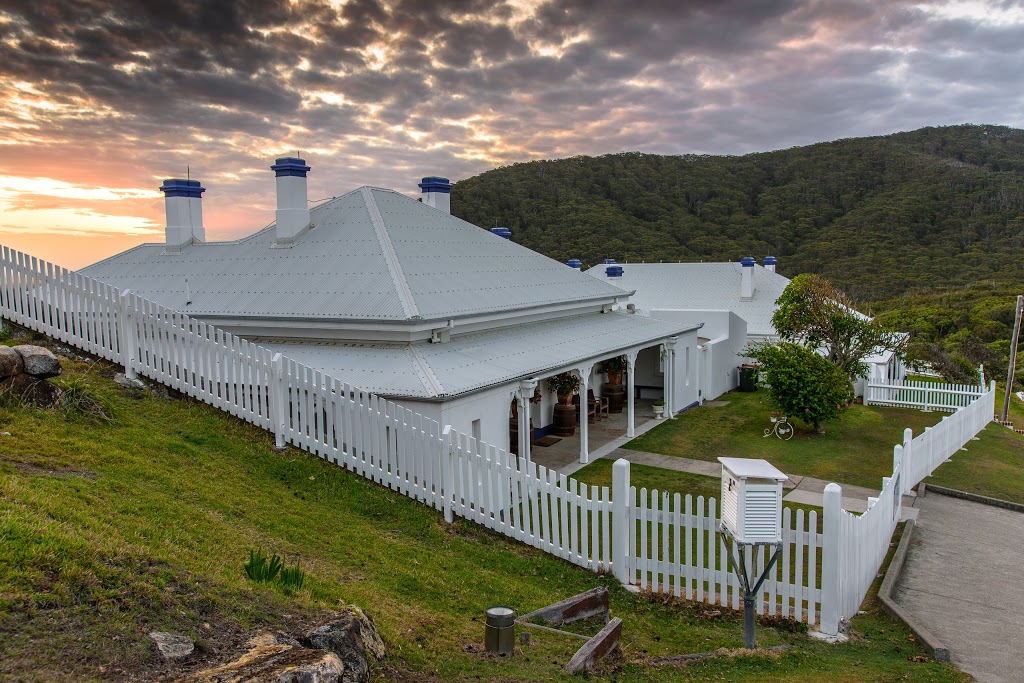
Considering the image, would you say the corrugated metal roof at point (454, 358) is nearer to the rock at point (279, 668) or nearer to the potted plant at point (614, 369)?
the potted plant at point (614, 369)

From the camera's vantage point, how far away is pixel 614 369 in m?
20.7

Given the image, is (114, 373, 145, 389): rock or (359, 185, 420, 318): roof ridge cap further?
(359, 185, 420, 318): roof ridge cap

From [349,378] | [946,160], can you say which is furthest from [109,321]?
[946,160]

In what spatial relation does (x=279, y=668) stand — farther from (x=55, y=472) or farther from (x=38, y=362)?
(x=38, y=362)

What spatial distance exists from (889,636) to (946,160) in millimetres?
88738

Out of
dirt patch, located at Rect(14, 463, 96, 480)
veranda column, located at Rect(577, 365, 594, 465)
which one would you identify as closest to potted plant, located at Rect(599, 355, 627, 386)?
veranda column, located at Rect(577, 365, 594, 465)

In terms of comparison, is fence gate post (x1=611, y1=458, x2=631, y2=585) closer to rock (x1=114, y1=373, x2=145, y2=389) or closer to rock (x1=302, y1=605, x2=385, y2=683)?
rock (x1=302, y1=605, x2=385, y2=683)

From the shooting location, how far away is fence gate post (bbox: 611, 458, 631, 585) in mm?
8562

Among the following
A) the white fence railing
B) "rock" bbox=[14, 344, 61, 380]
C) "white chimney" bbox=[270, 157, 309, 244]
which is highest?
"white chimney" bbox=[270, 157, 309, 244]

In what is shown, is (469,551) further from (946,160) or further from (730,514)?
(946,160)

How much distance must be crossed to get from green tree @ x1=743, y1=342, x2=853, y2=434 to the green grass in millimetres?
10410

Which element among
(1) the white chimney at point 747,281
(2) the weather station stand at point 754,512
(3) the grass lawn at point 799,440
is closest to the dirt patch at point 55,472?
(2) the weather station stand at point 754,512

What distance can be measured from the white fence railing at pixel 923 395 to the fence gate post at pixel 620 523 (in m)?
17.4

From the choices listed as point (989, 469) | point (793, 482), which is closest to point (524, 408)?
point (793, 482)
